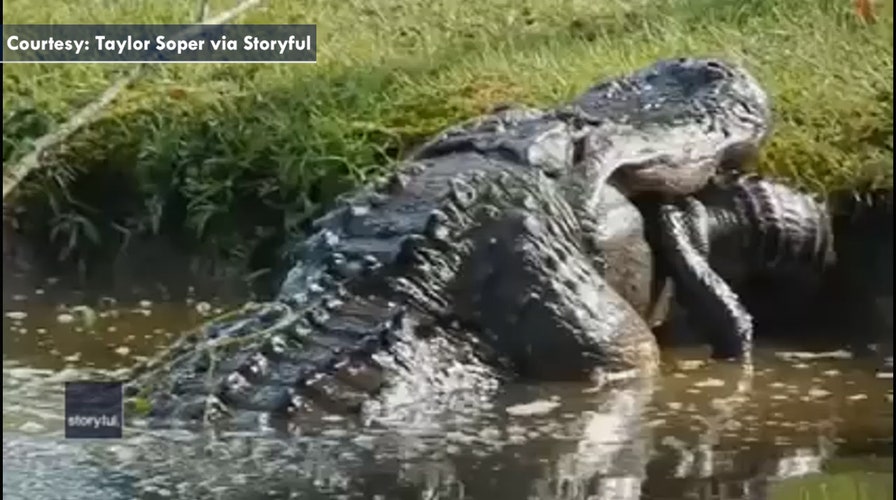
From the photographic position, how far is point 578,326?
378 centimetres

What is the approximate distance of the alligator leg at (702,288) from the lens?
4113mm

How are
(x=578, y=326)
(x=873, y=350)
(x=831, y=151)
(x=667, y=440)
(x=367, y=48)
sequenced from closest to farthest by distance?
(x=667, y=440) < (x=578, y=326) < (x=873, y=350) < (x=831, y=151) < (x=367, y=48)

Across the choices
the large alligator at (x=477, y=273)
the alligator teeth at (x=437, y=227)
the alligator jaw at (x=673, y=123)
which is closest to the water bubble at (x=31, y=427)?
the large alligator at (x=477, y=273)

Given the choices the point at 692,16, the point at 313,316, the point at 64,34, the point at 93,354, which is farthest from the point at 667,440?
the point at 692,16

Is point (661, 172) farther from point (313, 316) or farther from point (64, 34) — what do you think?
point (64, 34)

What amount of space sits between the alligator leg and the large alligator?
0.06m

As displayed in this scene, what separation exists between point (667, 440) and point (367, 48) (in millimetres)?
1921

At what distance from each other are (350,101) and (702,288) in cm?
118

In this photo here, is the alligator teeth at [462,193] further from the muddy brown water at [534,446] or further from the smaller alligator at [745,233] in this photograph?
the smaller alligator at [745,233]

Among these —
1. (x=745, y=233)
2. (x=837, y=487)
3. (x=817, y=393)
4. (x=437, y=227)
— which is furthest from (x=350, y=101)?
(x=837, y=487)

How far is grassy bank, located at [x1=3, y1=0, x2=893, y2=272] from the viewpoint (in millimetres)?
4652

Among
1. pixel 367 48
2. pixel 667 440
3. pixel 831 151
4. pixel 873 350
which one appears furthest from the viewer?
pixel 367 48

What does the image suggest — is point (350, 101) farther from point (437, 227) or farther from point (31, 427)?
point (31, 427)

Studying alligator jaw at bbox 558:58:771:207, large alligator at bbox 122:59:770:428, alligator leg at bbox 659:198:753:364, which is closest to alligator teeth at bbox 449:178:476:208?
large alligator at bbox 122:59:770:428
